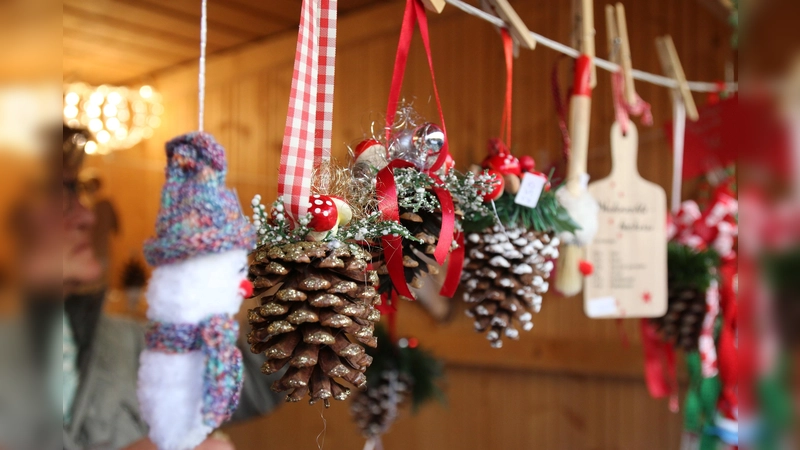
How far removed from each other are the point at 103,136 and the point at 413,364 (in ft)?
7.31

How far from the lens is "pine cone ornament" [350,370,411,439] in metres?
1.43

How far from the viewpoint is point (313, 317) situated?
1.68 ft

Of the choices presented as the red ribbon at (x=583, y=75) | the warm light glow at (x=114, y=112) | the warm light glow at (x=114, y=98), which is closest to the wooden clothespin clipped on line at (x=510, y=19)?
the red ribbon at (x=583, y=75)

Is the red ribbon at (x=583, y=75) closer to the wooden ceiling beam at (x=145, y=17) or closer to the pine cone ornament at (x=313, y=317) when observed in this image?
the pine cone ornament at (x=313, y=317)

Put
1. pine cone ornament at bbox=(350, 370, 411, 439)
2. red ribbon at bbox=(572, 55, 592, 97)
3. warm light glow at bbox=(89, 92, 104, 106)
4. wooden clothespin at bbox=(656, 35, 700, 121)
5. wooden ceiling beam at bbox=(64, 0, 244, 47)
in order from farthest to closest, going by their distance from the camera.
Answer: warm light glow at bbox=(89, 92, 104, 106), wooden ceiling beam at bbox=(64, 0, 244, 47), pine cone ornament at bbox=(350, 370, 411, 439), wooden clothespin at bbox=(656, 35, 700, 121), red ribbon at bbox=(572, 55, 592, 97)

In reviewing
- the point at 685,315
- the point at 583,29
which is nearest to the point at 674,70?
the point at 583,29

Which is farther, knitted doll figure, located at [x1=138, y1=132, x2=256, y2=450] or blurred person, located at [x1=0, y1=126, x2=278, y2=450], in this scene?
knitted doll figure, located at [x1=138, y1=132, x2=256, y2=450]

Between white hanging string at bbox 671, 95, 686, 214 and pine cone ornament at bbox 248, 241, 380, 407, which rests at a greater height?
white hanging string at bbox 671, 95, 686, 214

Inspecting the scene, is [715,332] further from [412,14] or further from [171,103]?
[171,103]

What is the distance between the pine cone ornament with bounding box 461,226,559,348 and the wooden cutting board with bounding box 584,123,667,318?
0.72 ft

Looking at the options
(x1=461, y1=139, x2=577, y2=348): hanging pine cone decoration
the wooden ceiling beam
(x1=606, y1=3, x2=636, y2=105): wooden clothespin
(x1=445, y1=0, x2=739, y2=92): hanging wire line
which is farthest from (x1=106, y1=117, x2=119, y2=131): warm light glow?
(x1=461, y1=139, x2=577, y2=348): hanging pine cone decoration

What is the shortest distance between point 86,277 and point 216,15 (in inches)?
38.0

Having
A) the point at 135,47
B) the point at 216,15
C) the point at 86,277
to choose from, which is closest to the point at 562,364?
the point at 86,277

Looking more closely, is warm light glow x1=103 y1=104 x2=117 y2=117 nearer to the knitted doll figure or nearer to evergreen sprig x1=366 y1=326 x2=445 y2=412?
evergreen sprig x1=366 y1=326 x2=445 y2=412
